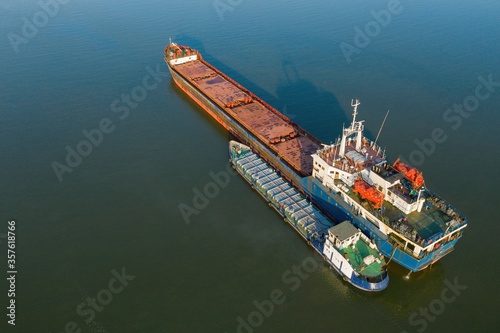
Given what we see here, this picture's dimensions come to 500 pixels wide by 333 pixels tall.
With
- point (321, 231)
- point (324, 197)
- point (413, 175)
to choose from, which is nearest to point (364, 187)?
point (413, 175)

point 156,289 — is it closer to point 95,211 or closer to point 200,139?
point 95,211

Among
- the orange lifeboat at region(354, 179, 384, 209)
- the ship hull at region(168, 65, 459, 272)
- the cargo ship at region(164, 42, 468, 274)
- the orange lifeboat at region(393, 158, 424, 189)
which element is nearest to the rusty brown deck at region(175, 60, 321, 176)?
the cargo ship at region(164, 42, 468, 274)

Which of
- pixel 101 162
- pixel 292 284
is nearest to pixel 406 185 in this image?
pixel 292 284

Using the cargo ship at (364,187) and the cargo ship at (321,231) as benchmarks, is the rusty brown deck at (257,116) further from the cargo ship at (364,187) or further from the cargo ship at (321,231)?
the cargo ship at (321,231)

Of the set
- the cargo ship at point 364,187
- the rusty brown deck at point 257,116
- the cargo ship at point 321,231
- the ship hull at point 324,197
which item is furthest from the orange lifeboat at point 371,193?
the rusty brown deck at point 257,116

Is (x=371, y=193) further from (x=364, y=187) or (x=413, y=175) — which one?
(x=413, y=175)

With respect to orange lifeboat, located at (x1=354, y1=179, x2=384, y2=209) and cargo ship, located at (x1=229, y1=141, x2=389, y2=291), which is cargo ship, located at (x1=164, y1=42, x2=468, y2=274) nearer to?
orange lifeboat, located at (x1=354, y1=179, x2=384, y2=209)
